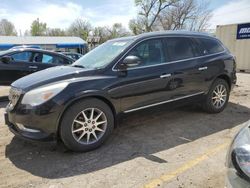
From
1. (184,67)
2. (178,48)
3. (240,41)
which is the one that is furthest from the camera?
(240,41)

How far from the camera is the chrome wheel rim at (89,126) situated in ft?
13.0

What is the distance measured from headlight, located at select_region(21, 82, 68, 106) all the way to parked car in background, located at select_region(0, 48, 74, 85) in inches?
183

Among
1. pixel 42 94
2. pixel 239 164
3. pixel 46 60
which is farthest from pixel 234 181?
pixel 46 60

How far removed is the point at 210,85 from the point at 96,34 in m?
58.7

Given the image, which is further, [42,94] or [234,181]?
[42,94]

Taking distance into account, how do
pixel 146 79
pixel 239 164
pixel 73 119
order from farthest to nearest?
pixel 146 79 < pixel 73 119 < pixel 239 164

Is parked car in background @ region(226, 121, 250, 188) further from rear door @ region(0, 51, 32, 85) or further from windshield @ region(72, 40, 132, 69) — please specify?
rear door @ region(0, 51, 32, 85)

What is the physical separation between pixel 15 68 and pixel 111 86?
497cm

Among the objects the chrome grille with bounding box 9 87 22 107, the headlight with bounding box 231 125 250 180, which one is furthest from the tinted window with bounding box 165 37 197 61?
the headlight with bounding box 231 125 250 180

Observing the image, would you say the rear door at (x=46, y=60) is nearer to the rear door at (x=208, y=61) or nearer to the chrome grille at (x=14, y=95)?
the chrome grille at (x=14, y=95)

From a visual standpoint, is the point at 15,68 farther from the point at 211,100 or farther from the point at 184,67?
the point at 211,100

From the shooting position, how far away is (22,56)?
8.32m

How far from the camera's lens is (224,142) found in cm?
434

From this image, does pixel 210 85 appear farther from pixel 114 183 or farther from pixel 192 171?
pixel 114 183
